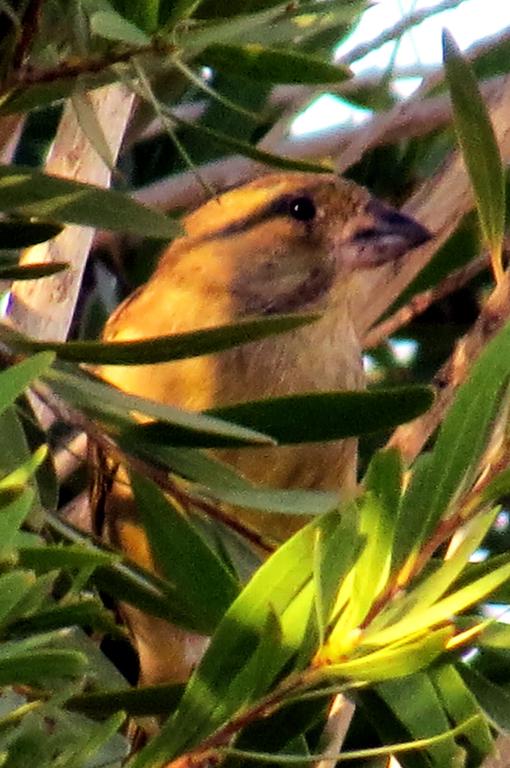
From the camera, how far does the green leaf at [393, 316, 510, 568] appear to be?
0.69 meters

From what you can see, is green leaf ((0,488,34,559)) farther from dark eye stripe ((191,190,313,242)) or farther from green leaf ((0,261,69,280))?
dark eye stripe ((191,190,313,242))

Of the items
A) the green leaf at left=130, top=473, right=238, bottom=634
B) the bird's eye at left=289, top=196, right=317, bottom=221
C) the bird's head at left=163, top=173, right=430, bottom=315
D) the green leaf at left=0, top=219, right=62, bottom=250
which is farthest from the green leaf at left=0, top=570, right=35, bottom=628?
the bird's eye at left=289, top=196, right=317, bottom=221

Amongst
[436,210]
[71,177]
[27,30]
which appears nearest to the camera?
[27,30]

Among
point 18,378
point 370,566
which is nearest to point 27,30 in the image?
point 18,378

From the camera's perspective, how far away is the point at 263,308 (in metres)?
1.80

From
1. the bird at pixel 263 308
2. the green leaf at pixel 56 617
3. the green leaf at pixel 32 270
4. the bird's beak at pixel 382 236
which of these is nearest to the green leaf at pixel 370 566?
the green leaf at pixel 56 617

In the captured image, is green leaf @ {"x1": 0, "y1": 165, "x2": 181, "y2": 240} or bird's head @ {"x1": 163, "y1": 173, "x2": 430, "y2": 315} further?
bird's head @ {"x1": 163, "y1": 173, "x2": 430, "y2": 315}

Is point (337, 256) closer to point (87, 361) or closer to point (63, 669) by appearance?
point (87, 361)

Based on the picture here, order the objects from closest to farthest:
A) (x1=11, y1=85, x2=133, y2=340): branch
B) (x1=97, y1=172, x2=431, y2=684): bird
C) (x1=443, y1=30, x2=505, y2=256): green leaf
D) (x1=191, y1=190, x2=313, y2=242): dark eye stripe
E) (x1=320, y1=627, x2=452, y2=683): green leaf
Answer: (x1=320, y1=627, x2=452, y2=683): green leaf → (x1=443, y1=30, x2=505, y2=256): green leaf → (x1=11, y1=85, x2=133, y2=340): branch → (x1=97, y1=172, x2=431, y2=684): bird → (x1=191, y1=190, x2=313, y2=242): dark eye stripe

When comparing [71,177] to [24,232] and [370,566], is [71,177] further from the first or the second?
[370,566]

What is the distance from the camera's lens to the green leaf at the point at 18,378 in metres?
0.63

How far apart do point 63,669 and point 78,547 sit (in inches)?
1.9

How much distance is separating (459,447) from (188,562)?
0.13 m

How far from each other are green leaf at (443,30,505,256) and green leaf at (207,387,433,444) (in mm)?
176
